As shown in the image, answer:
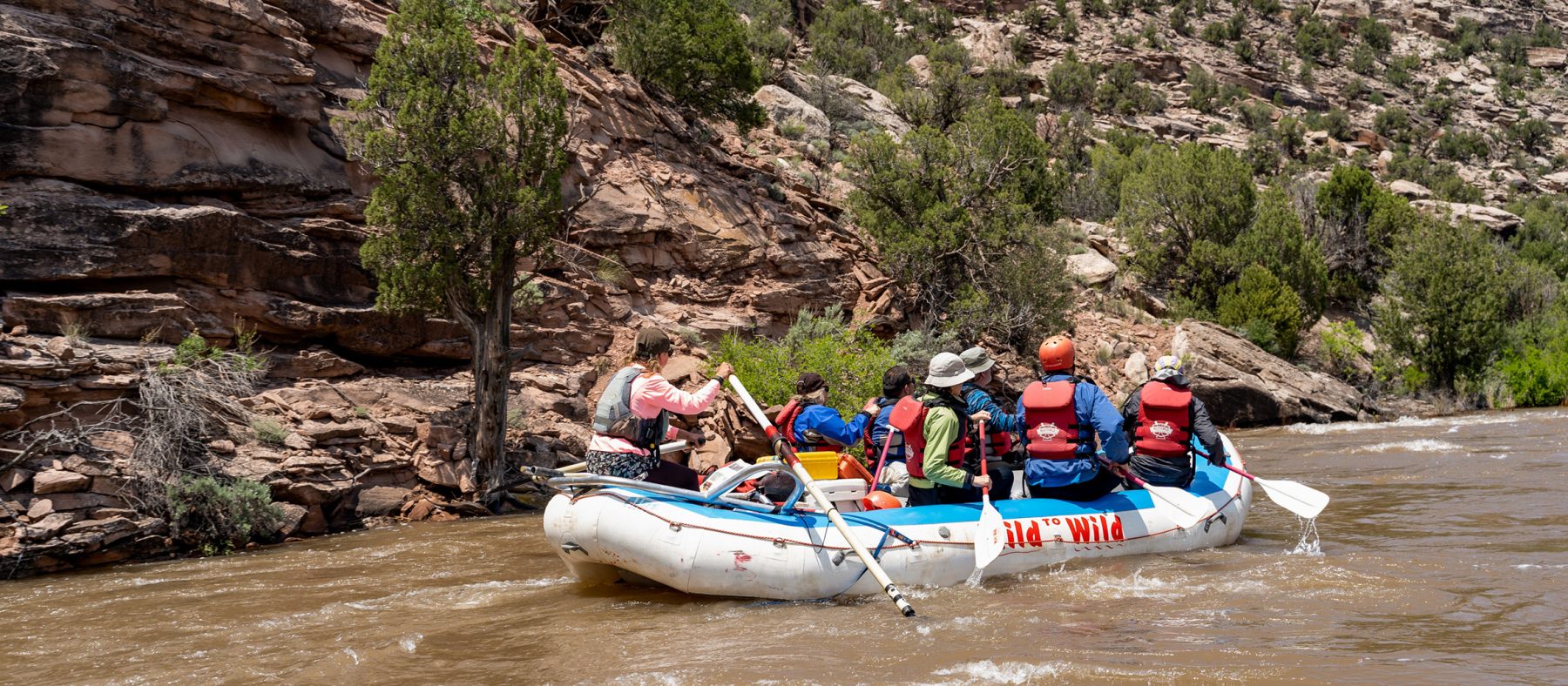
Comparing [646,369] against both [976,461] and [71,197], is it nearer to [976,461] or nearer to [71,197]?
[976,461]

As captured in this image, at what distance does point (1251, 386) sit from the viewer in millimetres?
21703

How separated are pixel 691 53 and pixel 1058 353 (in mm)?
15064

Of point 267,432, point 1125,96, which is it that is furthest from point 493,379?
point 1125,96

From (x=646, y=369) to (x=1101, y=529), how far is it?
3.40 m

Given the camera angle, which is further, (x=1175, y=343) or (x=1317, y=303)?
(x=1317, y=303)

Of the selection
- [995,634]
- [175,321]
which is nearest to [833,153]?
[175,321]

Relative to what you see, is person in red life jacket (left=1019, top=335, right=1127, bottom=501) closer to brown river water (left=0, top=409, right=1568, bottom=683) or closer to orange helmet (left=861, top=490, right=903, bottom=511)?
brown river water (left=0, top=409, right=1568, bottom=683)

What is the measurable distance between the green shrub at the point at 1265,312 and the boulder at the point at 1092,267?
10.5 ft

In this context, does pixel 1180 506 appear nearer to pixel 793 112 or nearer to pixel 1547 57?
pixel 793 112

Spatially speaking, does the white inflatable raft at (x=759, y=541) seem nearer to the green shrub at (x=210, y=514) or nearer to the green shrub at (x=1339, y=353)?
the green shrub at (x=210, y=514)

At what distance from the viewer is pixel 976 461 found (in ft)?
23.7

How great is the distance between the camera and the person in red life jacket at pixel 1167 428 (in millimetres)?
7645

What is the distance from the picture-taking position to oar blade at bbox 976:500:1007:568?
21.3ft

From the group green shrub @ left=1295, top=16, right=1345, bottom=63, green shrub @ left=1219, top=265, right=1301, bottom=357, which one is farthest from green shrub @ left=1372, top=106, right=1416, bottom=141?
green shrub @ left=1219, top=265, right=1301, bottom=357
